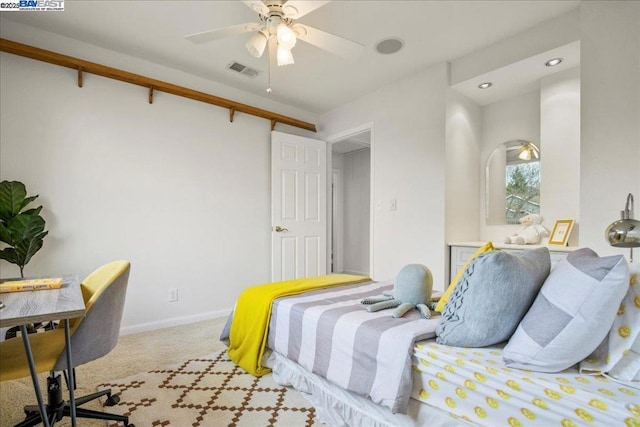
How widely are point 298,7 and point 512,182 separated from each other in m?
2.81

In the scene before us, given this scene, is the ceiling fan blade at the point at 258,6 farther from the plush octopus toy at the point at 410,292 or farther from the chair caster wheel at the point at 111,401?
the chair caster wheel at the point at 111,401

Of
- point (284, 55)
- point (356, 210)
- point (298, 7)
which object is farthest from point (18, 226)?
point (356, 210)

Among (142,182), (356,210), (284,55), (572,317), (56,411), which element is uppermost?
(284,55)

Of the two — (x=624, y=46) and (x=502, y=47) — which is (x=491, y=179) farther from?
(x=624, y=46)

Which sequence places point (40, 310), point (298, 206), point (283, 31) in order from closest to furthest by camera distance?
point (40, 310)
point (283, 31)
point (298, 206)

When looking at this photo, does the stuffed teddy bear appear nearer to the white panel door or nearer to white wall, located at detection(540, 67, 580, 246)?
white wall, located at detection(540, 67, 580, 246)

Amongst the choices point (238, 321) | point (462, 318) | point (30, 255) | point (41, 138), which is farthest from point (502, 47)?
point (30, 255)

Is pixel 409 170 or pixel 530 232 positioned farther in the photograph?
pixel 409 170

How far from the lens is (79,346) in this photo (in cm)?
148

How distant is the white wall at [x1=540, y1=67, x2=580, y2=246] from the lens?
2.90 meters

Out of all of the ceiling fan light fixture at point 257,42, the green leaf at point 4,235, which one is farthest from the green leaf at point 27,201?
the ceiling fan light fixture at point 257,42

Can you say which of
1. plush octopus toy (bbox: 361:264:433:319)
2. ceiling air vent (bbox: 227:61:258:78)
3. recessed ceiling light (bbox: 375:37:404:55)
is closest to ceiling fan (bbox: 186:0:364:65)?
recessed ceiling light (bbox: 375:37:404:55)

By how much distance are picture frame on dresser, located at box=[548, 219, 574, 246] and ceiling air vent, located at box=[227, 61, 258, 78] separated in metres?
3.32

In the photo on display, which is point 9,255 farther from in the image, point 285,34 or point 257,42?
point 285,34
